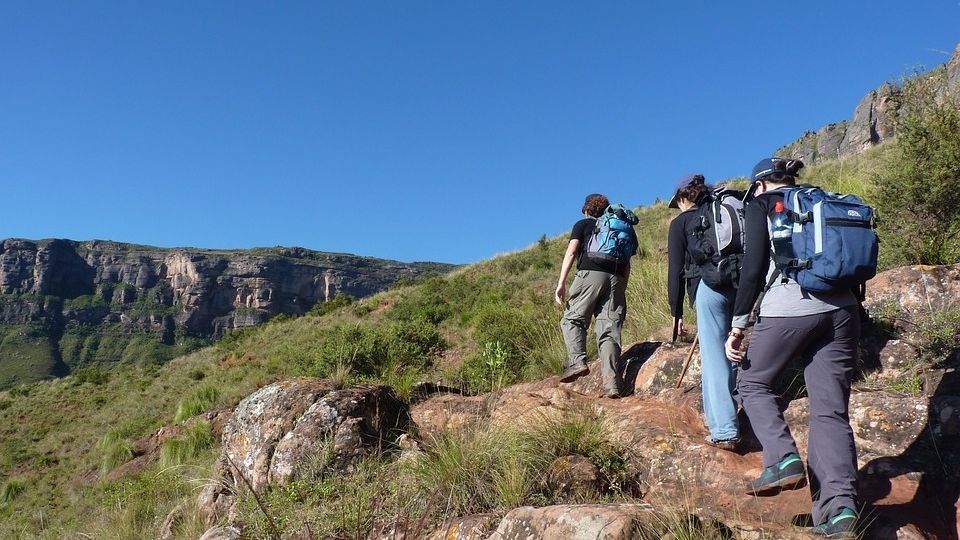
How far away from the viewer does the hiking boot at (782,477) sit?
10.0 feet

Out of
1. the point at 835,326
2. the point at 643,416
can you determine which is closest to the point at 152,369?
the point at 643,416

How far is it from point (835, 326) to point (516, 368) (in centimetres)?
490

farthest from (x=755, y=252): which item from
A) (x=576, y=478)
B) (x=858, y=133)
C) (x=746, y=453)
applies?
(x=858, y=133)

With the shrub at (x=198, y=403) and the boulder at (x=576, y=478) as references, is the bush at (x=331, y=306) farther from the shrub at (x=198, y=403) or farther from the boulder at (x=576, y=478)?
the boulder at (x=576, y=478)

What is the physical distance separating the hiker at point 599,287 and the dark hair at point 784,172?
2.19 meters

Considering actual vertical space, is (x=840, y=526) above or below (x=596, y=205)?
below

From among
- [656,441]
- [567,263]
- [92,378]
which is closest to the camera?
[656,441]

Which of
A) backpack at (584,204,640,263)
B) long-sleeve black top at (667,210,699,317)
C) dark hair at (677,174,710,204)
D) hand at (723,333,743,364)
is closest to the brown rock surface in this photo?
hand at (723,333,743,364)

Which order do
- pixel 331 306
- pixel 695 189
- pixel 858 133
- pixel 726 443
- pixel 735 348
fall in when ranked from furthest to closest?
A: 1. pixel 858 133
2. pixel 331 306
3. pixel 695 189
4. pixel 726 443
5. pixel 735 348

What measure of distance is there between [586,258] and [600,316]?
0.56 m

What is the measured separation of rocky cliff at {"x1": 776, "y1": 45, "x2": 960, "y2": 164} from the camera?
29.3 feet

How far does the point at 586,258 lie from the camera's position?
569 centimetres

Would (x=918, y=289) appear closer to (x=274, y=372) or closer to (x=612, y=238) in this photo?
(x=612, y=238)

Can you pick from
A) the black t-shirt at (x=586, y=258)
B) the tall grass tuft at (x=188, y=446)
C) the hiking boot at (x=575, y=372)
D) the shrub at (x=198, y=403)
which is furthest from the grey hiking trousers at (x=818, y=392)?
the shrub at (x=198, y=403)
